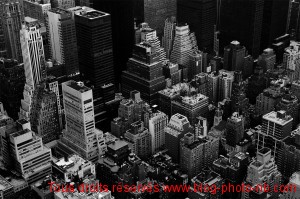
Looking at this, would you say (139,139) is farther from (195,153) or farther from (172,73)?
(172,73)

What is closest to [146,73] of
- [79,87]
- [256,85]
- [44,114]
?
[79,87]

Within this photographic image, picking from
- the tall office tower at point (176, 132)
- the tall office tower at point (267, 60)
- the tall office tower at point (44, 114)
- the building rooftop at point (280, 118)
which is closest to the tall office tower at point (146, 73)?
the tall office tower at point (176, 132)

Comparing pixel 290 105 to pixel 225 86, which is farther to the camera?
pixel 225 86

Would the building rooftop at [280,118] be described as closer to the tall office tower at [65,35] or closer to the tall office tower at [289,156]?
the tall office tower at [289,156]

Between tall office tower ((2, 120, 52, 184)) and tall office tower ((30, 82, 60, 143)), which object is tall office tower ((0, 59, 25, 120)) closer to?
tall office tower ((30, 82, 60, 143))

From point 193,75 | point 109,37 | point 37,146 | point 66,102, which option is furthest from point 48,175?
point 193,75

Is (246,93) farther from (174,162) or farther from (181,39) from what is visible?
(174,162)

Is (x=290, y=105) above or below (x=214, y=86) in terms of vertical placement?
above
